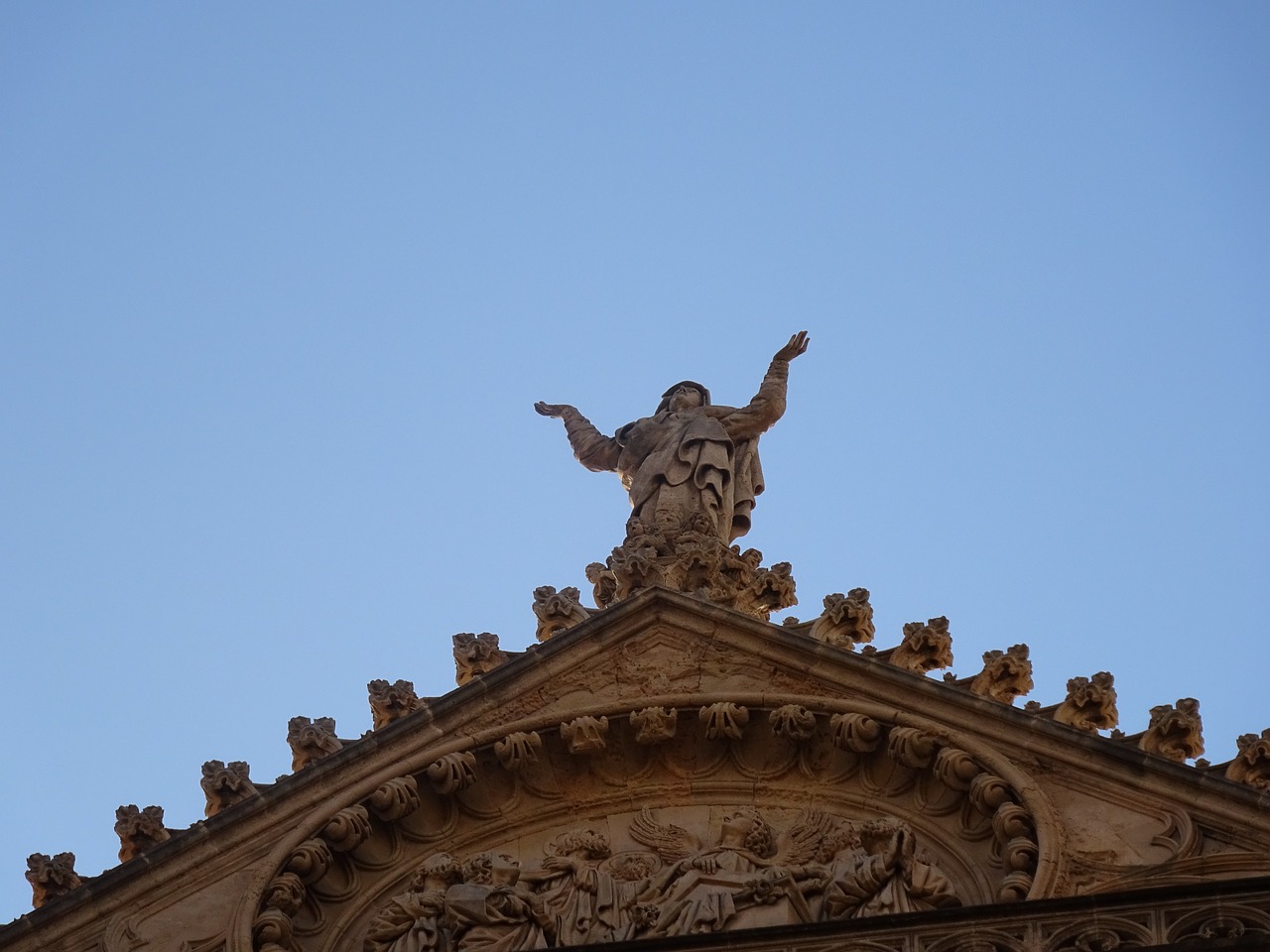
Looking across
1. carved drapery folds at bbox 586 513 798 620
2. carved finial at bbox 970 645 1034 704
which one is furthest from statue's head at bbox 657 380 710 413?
carved finial at bbox 970 645 1034 704

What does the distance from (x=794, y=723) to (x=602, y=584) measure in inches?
108

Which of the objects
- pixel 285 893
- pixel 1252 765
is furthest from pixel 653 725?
pixel 1252 765

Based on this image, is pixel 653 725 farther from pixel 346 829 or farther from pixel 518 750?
pixel 346 829

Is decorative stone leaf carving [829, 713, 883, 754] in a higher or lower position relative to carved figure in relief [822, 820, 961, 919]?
higher

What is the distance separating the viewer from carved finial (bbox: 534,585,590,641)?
21109 millimetres

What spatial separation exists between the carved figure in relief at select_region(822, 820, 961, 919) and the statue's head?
22.8ft

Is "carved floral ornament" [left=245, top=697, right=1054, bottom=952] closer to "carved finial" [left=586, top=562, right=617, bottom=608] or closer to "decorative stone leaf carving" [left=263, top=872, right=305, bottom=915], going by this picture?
"decorative stone leaf carving" [left=263, top=872, right=305, bottom=915]

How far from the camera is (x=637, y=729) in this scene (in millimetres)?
19953

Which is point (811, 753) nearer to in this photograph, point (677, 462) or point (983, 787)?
point (983, 787)

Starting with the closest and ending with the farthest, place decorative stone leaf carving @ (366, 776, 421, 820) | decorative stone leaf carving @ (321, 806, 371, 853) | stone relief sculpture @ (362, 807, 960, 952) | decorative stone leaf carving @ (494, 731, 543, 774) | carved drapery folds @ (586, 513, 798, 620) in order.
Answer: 1. stone relief sculpture @ (362, 807, 960, 952)
2. decorative stone leaf carving @ (321, 806, 371, 853)
3. decorative stone leaf carving @ (366, 776, 421, 820)
4. decorative stone leaf carving @ (494, 731, 543, 774)
5. carved drapery folds @ (586, 513, 798, 620)

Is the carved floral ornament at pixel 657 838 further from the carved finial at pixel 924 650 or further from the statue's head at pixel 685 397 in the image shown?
the statue's head at pixel 685 397

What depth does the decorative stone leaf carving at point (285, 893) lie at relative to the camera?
1842 centimetres

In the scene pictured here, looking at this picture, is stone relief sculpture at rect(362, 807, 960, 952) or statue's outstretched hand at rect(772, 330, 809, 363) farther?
statue's outstretched hand at rect(772, 330, 809, 363)

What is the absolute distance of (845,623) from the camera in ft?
67.5
